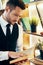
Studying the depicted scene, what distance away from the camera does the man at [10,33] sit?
3.94 ft

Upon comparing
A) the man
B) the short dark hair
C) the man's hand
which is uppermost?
the short dark hair

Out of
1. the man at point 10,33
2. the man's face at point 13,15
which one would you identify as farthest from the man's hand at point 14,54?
the man's face at point 13,15

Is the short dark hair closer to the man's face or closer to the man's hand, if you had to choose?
the man's face

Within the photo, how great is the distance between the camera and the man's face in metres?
1.19

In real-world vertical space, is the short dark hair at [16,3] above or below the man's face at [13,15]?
above

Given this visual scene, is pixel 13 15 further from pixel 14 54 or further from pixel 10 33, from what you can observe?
pixel 14 54

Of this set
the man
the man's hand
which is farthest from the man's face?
the man's hand

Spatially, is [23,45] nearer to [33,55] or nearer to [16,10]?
[33,55]

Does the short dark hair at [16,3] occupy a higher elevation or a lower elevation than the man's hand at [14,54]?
higher

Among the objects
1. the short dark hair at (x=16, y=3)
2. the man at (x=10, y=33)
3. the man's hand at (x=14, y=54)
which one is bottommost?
the man's hand at (x=14, y=54)

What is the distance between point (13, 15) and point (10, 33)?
5.1 inches

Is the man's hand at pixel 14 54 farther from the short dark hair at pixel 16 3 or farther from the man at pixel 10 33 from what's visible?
the short dark hair at pixel 16 3

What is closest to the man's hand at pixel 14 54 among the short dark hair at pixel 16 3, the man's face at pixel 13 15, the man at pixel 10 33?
the man at pixel 10 33

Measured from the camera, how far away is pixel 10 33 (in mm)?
1225
